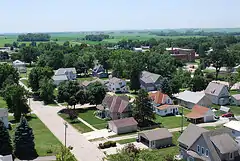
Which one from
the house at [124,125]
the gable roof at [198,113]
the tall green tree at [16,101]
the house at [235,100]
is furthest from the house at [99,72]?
the house at [124,125]

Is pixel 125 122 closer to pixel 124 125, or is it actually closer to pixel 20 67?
pixel 124 125

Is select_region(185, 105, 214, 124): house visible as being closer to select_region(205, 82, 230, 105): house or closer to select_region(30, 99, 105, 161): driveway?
select_region(205, 82, 230, 105): house

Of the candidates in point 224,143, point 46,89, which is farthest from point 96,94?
point 224,143

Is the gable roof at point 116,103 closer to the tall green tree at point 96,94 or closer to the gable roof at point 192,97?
the tall green tree at point 96,94

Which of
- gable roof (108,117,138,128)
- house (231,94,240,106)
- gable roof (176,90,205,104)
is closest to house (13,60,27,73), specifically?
gable roof (176,90,205,104)

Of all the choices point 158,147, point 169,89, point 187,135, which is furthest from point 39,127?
point 169,89

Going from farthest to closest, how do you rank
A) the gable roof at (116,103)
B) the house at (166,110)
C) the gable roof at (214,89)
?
the gable roof at (214,89)
the house at (166,110)
the gable roof at (116,103)
